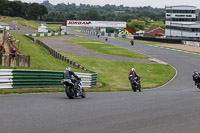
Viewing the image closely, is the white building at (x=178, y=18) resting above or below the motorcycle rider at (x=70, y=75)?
above

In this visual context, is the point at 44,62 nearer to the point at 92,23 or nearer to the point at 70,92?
the point at 70,92

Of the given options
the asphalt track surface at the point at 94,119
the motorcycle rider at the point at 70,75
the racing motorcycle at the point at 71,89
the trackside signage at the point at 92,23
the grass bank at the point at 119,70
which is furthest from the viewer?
the trackside signage at the point at 92,23

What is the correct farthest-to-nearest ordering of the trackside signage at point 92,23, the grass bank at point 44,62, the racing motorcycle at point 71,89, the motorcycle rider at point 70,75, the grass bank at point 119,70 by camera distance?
1. the trackside signage at point 92,23
2. the grass bank at point 119,70
3. the grass bank at point 44,62
4. the motorcycle rider at point 70,75
5. the racing motorcycle at point 71,89

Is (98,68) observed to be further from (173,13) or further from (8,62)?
(173,13)

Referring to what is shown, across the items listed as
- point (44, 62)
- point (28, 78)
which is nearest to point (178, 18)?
point (44, 62)

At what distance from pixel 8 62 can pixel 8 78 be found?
6.53 meters

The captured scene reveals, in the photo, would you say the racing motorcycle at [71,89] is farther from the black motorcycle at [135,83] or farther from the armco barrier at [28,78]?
the black motorcycle at [135,83]

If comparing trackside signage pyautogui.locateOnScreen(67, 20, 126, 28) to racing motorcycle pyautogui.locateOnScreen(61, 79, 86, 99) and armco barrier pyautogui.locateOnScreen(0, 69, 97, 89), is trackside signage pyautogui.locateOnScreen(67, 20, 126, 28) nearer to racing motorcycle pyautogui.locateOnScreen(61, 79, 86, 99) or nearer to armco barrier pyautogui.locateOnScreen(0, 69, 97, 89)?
armco barrier pyautogui.locateOnScreen(0, 69, 97, 89)

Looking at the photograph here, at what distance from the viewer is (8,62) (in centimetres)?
2394

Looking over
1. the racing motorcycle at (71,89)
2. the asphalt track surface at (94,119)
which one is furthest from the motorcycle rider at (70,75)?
the asphalt track surface at (94,119)

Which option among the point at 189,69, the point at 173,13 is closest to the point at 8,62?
the point at 189,69

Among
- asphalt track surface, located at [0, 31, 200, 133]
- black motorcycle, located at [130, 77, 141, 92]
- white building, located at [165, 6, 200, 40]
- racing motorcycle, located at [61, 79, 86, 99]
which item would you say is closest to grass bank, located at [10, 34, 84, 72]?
black motorcycle, located at [130, 77, 141, 92]

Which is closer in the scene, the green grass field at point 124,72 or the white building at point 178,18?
the green grass field at point 124,72

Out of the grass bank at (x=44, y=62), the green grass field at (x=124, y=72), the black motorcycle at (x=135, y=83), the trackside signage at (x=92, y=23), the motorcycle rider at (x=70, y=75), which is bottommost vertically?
the green grass field at (x=124, y=72)
